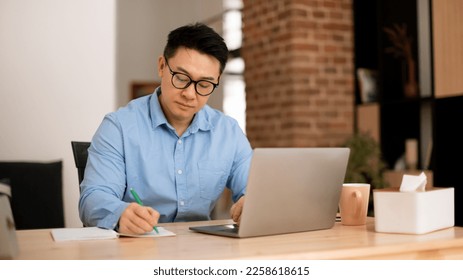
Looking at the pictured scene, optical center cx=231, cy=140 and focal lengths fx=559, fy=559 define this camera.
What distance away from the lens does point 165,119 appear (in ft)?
6.05

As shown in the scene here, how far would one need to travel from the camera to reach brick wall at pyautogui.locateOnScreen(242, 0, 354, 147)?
3885mm

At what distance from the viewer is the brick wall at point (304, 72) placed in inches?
153

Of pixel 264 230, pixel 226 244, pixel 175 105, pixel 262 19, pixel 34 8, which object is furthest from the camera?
pixel 262 19

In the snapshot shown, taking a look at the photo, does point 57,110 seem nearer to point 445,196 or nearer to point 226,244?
point 226,244

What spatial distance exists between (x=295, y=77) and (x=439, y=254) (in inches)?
107

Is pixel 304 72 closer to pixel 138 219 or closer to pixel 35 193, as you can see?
pixel 35 193

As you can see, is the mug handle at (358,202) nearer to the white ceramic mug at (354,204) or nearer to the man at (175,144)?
the white ceramic mug at (354,204)

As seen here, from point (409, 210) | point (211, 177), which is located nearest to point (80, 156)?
point (211, 177)

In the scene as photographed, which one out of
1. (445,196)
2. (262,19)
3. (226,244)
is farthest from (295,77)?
(226,244)

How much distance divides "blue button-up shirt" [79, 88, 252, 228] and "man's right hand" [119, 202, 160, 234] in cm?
32

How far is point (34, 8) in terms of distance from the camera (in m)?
2.47

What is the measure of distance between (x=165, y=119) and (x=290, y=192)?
2.21ft

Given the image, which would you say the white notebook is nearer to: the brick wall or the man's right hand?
Result: the man's right hand

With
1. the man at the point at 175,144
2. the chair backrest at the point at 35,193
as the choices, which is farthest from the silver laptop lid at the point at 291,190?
the chair backrest at the point at 35,193
